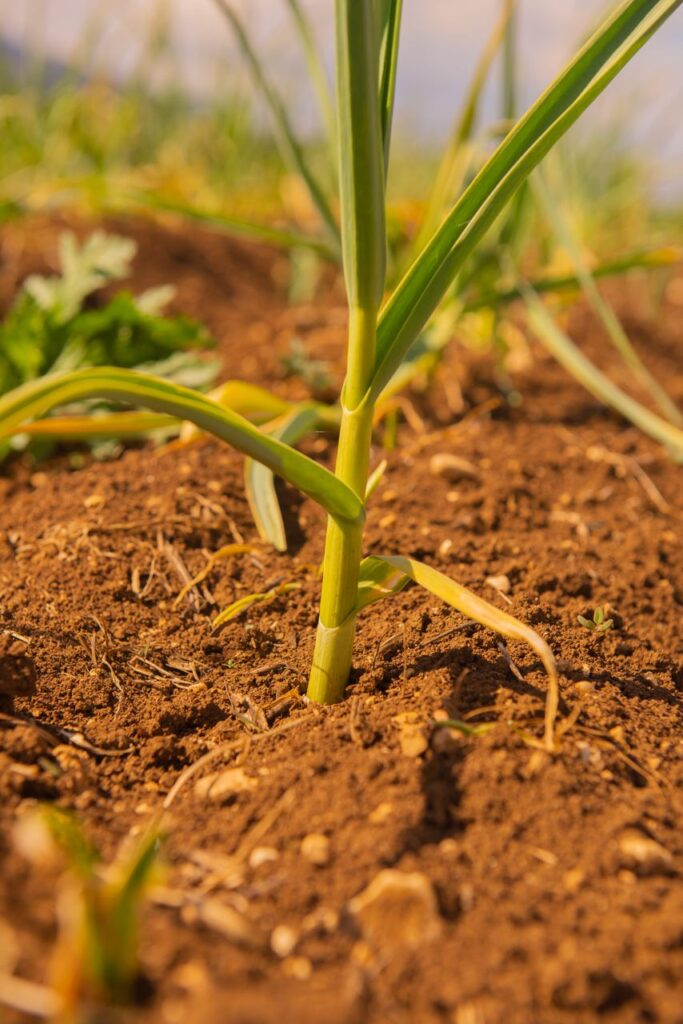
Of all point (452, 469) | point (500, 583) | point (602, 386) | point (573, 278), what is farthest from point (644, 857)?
point (573, 278)

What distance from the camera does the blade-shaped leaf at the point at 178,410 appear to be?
2.54ft

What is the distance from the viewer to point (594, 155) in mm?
4090

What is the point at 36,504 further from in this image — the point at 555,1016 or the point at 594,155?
the point at 594,155

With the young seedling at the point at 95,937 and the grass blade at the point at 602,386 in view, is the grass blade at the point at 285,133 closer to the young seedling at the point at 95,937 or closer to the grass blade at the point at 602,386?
the grass blade at the point at 602,386

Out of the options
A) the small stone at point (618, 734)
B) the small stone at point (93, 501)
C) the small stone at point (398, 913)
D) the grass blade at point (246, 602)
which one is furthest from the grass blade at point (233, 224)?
the small stone at point (398, 913)

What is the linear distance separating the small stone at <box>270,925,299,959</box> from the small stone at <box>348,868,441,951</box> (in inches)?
2.1

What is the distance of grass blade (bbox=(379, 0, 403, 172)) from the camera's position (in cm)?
103

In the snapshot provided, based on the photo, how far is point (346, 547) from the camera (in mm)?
1042

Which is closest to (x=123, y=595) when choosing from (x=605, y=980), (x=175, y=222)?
(x=605, y=980)

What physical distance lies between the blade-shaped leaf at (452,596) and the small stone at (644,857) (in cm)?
13

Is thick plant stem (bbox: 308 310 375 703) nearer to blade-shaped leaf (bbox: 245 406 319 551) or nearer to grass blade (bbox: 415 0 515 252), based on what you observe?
blade-shaped leaf (bbox: 245 406 319 551)

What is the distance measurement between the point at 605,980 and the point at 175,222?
149 inches

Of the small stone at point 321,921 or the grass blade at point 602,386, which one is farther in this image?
the grass blade at point 602,386

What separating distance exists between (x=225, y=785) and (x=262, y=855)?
0.13 metres
